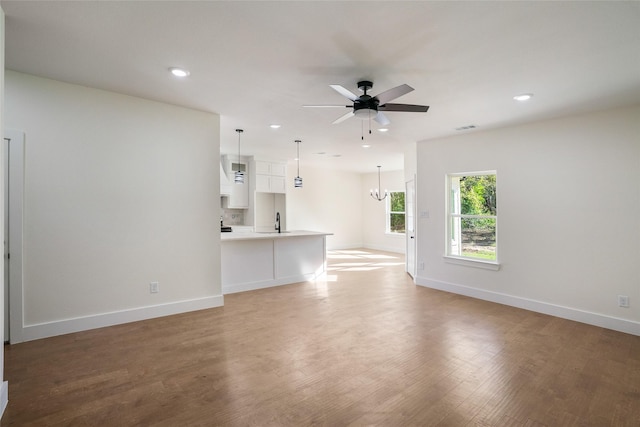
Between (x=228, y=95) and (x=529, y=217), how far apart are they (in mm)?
4324

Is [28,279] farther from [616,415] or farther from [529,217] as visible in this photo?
[529,217]

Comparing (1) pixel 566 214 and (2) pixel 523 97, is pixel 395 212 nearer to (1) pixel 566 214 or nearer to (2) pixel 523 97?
(1) pixel 566 214

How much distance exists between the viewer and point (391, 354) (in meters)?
3.06

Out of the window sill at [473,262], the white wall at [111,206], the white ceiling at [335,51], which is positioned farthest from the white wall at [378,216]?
the white wall at [111,206]

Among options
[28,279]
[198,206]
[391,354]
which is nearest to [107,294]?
[28,279]

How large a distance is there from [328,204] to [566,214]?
6977 millimetres

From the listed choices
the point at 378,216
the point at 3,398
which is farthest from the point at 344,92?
the point at 378,216

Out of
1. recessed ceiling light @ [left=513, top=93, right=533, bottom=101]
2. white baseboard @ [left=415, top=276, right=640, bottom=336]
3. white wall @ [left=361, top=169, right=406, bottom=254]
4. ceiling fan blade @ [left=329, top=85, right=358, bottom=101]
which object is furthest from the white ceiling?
white wall @ [left=361, top=169, right=406, bottom=254]

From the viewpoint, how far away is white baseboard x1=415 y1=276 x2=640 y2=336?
12.4 ft

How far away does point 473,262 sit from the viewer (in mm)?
5180

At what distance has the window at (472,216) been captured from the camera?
5.14 metres

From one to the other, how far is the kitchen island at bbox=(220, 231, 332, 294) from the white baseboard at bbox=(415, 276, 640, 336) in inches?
86.0

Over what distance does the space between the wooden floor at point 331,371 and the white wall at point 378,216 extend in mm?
6069

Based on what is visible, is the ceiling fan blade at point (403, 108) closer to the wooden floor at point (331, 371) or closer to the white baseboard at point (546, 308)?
the wooden floor at point (331, 371)
